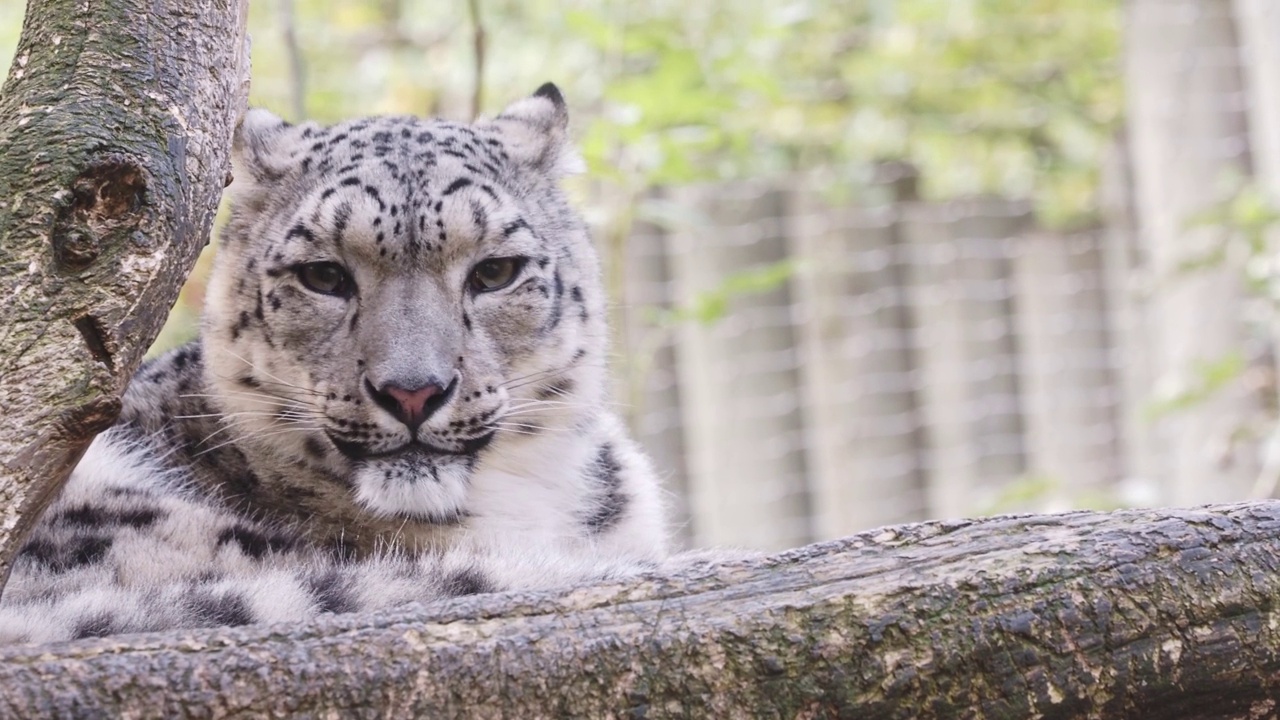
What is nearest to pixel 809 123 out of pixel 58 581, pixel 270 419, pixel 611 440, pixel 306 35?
pixel 306 35

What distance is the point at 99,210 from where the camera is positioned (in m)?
1.40

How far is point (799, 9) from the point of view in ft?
12.0

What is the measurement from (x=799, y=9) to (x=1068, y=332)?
11.2 feet

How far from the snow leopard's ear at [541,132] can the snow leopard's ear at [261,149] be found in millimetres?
389

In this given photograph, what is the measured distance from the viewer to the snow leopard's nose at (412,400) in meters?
2.12

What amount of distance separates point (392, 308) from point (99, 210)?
81 cm

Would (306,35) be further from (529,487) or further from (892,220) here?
(529,487)

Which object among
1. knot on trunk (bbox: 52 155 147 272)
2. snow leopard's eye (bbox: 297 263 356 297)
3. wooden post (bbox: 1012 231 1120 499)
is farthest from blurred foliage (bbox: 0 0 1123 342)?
knot on trunk (bbox: 52 155 147 272)

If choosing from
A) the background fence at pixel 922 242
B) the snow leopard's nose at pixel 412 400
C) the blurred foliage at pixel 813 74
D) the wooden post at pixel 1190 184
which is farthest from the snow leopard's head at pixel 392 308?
the wooden post at pixel 1190 184

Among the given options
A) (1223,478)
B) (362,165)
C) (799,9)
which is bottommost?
(1223,478)

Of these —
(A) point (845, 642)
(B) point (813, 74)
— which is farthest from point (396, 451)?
(B) point (813, 74)

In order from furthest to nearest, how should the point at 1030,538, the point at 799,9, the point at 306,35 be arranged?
the point at 306,35
the point at 799,9
the point at 1030,538

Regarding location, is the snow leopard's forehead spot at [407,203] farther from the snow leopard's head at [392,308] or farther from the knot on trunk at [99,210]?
the knot on trunk at [99,210]

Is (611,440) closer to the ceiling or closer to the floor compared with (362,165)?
closer to the floor
